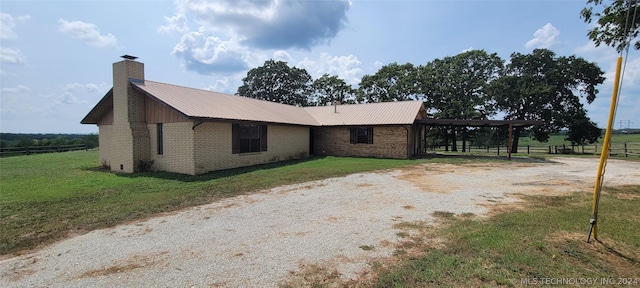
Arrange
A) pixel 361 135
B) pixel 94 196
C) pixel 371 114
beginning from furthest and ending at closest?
pixel 371 114, pixel 361 135, pixel 94 196

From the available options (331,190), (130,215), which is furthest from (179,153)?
(331,190)

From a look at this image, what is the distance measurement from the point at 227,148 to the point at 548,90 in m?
30.5

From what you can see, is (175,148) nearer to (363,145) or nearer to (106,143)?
(106,143)

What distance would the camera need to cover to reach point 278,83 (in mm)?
45156

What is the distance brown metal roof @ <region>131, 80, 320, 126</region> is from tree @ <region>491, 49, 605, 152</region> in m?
24.5

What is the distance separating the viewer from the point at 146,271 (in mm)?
3750

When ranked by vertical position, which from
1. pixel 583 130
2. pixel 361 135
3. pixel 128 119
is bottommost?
pixel 361 135

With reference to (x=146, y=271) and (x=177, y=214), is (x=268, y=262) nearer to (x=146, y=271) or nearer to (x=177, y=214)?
(x=146, y=271)

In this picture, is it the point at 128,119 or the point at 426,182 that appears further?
the point at 128,119

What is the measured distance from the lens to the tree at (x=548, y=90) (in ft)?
94.8

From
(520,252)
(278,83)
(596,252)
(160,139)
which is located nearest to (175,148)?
(160,139)

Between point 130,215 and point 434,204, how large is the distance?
6.98 meters

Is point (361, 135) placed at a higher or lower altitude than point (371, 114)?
lower

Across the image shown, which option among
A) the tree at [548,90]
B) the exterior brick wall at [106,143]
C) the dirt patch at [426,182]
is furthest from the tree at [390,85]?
the exterior brick wall at [106,143]
